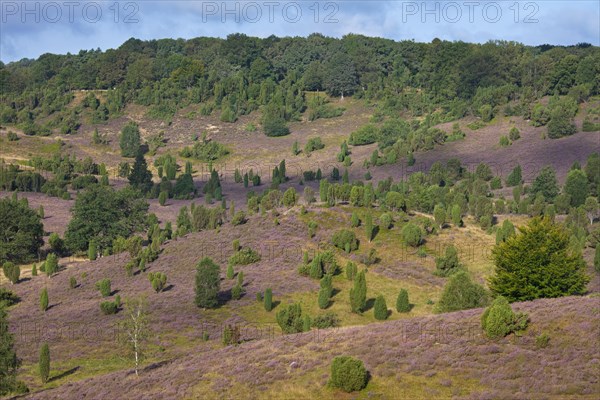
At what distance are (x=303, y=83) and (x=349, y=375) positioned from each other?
6014 inches

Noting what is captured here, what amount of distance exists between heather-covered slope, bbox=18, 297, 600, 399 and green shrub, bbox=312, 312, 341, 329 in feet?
36.8

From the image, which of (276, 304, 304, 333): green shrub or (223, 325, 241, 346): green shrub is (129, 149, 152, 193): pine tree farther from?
(223, 325, 241, 346): green shrub

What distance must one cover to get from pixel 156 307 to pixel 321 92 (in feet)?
426

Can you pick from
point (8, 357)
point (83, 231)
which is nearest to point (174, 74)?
point (83, 231)

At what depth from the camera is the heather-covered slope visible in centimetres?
3516

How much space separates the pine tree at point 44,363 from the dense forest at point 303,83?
117 metres

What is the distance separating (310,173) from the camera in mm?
127875

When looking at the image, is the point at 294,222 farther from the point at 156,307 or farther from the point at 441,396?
the point at 441,396

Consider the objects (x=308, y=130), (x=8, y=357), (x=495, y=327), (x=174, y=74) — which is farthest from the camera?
(x=174, y=74)

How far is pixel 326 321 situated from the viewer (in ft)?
192

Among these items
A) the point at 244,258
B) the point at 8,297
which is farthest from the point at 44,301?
the point at 244,258

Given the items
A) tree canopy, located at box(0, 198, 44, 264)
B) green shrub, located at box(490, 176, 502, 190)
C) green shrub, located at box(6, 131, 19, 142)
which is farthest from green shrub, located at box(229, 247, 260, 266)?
green shrub, located at box(6, 131, 19, 142)

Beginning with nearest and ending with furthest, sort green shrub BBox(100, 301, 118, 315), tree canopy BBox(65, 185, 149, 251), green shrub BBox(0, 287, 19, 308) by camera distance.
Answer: green shrub BBox(100, 301, 118, 315) → green shrub BBox(0, 287, 19, 308) → tree canopy BBox(65, 185, 149, 251)

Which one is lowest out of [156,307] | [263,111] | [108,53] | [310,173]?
[156,307]
